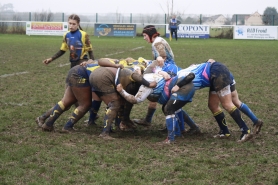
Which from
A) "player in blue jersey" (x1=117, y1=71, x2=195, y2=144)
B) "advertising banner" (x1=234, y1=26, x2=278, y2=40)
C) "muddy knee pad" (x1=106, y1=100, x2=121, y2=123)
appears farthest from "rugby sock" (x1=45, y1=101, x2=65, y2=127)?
"advertising banner" (x1=234, y1=26, x2=278, y2=40)

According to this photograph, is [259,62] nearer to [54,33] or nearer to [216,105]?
[216,105]

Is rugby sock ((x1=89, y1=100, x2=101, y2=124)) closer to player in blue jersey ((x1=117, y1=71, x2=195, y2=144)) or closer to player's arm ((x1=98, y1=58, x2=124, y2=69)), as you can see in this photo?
player's arm ((x1=98, y1=58, x2=124, y2=69))

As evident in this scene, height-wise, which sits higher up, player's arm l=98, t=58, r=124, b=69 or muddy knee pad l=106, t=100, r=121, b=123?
player's arm l=98, t=58, r=124, b=69

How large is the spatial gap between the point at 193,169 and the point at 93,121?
130 inches

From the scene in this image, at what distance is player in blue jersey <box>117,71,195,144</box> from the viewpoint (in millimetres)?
7336

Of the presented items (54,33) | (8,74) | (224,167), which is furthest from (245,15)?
(224,167)

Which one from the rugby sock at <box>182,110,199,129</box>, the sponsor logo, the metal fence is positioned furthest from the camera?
the metal fence

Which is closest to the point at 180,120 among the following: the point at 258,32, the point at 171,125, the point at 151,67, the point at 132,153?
the point at 171,125

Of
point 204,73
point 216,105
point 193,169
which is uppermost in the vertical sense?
point 204,73

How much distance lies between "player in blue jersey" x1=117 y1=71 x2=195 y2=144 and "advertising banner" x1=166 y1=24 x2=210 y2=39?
35.7 m

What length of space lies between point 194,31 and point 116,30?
6.84 m

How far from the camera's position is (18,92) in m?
12.1

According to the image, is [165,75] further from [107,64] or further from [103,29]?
[103,29]

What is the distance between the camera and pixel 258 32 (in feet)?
138
